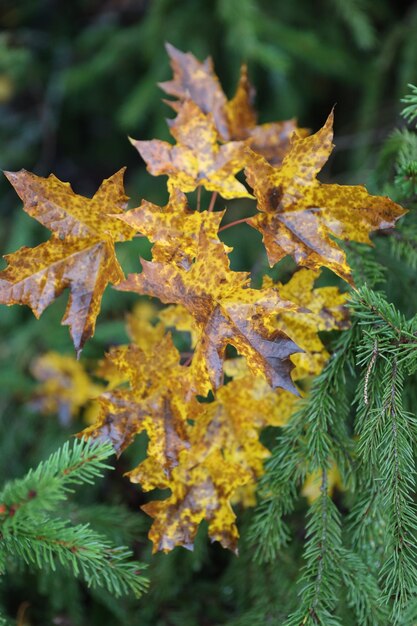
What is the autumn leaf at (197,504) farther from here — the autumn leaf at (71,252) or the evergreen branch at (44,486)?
the autumn leaf at (71,252)

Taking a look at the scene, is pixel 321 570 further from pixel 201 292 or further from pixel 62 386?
pixel 62 386

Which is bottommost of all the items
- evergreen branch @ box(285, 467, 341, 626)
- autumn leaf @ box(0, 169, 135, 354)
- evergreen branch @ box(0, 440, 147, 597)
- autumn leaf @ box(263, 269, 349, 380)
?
evergreen branch @ box(285, 467, 341, 626)

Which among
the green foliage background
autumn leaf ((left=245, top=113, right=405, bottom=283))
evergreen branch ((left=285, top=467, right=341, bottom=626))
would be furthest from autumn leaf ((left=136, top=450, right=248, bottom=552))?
autumn leaf ((left=245, top=113, right=405, bottom=283))

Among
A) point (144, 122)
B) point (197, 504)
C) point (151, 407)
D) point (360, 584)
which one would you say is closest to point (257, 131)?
point (151, 407)

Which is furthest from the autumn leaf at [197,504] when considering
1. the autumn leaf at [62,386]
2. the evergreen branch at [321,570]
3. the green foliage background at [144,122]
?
the autumn leaf at [62,386]

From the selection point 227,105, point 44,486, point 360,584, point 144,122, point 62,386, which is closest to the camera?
point 44,486

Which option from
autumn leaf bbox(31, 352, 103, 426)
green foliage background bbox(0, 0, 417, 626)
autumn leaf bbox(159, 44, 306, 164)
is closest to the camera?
autumn leaf bbox(159, 44, 306, 164)

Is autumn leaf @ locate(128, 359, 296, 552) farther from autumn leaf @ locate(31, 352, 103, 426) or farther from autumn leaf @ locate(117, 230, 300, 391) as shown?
autumn leaf @ locate(31, 352, 103, 426)
